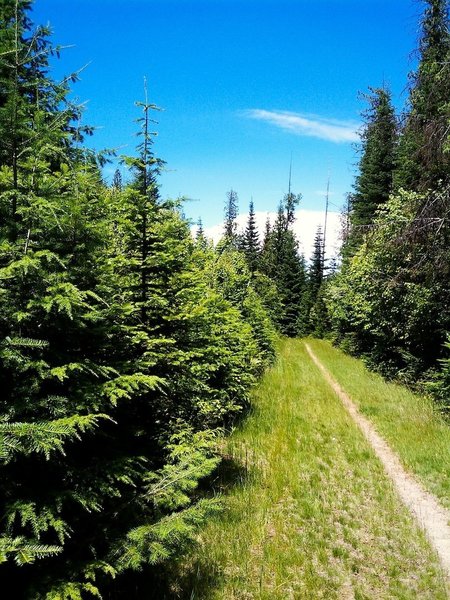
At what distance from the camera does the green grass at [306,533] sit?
5195 millimetres

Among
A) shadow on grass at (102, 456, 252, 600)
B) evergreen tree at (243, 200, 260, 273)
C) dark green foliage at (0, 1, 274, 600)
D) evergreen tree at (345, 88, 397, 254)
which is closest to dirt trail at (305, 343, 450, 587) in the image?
shadow on grass at (102, 456, 252, 600)

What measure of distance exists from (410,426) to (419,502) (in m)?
4.37

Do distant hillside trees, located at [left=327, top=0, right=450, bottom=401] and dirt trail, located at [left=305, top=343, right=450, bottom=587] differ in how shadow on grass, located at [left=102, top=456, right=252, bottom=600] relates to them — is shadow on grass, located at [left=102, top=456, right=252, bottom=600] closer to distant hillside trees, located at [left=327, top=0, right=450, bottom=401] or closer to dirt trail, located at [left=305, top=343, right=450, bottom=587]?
dirt trail, located at [left=305, top=343, right=450, bottom=587]

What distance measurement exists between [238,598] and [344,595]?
1.37 metres

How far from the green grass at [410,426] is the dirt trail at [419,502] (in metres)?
0.19

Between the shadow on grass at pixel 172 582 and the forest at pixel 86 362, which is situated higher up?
the forest at pixel 86 362

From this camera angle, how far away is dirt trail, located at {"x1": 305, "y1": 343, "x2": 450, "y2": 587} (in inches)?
244

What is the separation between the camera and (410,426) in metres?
11.5

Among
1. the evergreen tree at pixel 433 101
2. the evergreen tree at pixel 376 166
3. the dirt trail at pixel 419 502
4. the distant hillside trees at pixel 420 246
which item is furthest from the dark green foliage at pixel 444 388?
the evergreen tree at pixel 376 166

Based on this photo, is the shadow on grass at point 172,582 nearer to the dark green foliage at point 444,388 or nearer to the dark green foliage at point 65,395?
the dark green foliage at point 65,395

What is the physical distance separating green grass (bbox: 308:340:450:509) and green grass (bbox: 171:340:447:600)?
905 mm

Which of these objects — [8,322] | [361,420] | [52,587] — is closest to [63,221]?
[8,322]

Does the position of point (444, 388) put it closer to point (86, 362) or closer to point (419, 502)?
point (419, 502)

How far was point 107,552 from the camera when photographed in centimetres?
395
